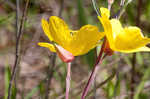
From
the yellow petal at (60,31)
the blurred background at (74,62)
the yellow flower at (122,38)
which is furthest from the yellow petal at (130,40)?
the blurred background at (74,62)

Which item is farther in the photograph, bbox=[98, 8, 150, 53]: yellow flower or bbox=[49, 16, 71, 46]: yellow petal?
bbox=[49, 16, 71, 46]: yellow petal

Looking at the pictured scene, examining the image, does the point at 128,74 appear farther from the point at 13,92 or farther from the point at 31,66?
Answer: the point at 13,92

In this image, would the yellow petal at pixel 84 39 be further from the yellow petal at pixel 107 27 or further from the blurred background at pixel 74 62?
the blurred background at pixel 74 62

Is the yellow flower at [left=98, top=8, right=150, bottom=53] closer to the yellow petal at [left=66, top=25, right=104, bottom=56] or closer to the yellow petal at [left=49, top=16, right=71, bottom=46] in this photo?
the yellow petal at [left=66, top=25, right=104, bottom=56]

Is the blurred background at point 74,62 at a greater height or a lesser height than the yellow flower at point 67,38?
lesser

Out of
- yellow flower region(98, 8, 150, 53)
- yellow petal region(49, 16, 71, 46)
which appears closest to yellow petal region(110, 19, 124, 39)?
yellow flower region(98, 8, 150, 53)

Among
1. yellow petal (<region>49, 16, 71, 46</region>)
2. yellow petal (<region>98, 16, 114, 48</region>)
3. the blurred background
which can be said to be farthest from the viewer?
the blurred background

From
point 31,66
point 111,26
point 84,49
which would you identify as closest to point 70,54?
point 84,49
